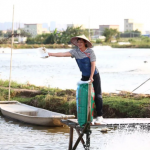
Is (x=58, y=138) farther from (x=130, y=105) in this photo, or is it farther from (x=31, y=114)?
(x=130, y=105)

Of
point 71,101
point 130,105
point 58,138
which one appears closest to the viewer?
point 58,138

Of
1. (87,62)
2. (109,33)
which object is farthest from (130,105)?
(109,33)

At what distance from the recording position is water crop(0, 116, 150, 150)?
35.2 feet

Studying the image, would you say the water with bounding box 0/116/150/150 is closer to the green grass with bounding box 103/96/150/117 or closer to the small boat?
the small boat

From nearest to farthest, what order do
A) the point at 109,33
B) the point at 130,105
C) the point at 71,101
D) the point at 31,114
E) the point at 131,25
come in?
1. the point at 130,105
2. the point at 31,114
3. the point at 71,101
4. the point at 109,33
5. the point at 131,25

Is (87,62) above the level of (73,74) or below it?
above

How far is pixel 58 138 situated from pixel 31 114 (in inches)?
86.1

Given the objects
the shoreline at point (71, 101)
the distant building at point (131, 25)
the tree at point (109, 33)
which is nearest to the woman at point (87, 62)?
the shoreline at point (71, 101)

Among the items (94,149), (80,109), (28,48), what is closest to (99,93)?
(80,109)

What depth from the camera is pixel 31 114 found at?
13.8 metres

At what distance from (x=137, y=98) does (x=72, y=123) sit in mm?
5964

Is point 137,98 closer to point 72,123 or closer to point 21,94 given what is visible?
point 21,94

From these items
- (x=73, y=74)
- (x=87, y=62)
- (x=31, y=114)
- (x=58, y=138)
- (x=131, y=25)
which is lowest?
(x=73, y=74)

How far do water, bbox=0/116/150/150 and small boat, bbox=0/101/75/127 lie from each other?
17 centimetres
